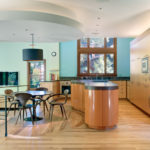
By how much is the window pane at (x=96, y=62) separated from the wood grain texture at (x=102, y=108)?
5.25 meters

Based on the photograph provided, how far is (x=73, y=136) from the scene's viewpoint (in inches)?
140

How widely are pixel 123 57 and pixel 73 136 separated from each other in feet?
21.3

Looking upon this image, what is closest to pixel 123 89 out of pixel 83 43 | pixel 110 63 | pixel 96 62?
pixel 110 63

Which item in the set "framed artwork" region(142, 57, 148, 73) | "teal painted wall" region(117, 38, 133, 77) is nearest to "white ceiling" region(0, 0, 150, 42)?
"framed artwork" region(142, 57, 148, 73)

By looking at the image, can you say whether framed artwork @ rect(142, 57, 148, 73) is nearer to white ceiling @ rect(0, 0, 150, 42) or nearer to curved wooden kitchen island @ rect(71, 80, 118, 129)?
A: white ceiling @ rect(0, 0, 150, 42)

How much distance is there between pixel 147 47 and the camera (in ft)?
17.0

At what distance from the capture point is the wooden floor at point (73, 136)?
10.1 feet

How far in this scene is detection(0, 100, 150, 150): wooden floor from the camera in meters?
3.08

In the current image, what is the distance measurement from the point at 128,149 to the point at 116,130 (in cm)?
100

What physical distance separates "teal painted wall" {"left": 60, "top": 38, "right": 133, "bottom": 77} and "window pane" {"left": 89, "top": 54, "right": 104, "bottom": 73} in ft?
2.72

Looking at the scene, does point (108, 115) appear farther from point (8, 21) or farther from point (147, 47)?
point (8, 21)

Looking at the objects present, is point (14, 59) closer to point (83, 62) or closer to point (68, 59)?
point (68, 59)

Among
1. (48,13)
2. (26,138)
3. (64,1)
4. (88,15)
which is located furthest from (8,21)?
(26,138)

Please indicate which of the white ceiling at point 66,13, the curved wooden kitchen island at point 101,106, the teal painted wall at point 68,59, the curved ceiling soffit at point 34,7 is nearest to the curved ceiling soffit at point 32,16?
the white ceiling at point 66,13
